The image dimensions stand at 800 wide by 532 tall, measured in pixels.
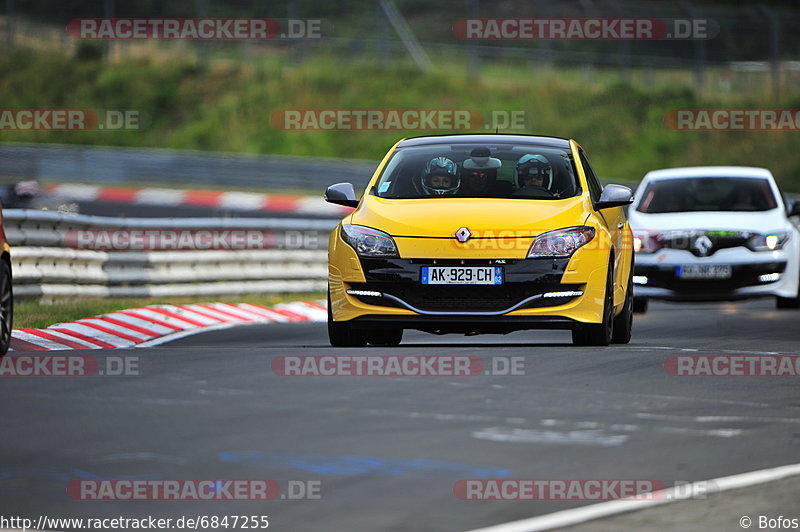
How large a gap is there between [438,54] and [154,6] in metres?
9.15

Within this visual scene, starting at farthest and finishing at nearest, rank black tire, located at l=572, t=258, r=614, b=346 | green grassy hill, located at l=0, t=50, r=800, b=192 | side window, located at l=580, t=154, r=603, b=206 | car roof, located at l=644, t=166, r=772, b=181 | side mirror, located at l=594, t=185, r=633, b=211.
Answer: green grassy hill, located at l=0, t=50, r=800, b=192, car roof, located at l=644, t=166, r=772, b=181, side window, located at l=580, t=154, r=603, b=206, side mirror, located at l=594, t=185, r=633, b=211, black tire, located at l=572, t=258, r=614, b=346

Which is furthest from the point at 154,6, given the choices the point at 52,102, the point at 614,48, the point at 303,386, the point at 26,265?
the point at 303,386

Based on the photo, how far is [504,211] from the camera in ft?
39.8

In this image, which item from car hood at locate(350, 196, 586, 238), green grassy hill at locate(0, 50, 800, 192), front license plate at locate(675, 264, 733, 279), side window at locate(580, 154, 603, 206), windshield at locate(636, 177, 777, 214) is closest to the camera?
car hood at locate(350, 196, 586, 238)

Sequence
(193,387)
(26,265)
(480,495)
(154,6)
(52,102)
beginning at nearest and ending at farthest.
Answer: (480,495)
(193,387)
(26,265)
(154,6)
(52,102)

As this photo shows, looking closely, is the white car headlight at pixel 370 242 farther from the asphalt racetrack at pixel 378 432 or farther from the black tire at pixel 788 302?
the black tire at pixel 788 302

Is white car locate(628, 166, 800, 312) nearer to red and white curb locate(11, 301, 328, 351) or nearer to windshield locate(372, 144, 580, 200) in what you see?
red and white curb locate(11, 301, 328, 351)

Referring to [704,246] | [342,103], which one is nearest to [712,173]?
[704,246]

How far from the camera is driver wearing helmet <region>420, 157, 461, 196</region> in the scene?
12.8 m

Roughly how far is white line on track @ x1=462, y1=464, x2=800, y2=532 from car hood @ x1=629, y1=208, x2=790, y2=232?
10860 mm

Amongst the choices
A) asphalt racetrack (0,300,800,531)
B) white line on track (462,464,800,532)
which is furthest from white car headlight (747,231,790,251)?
white line on track (462,464,800,532)

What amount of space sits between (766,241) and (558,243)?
7.07 metres

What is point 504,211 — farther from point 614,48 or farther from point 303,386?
point 614,48

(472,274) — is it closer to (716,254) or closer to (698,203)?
(716,254)
